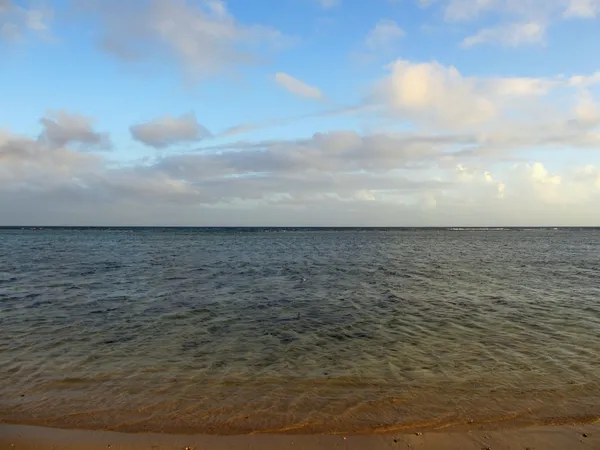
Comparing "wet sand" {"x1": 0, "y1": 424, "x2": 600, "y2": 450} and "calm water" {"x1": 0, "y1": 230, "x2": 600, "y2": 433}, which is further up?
"calm water" {"x1": 0, "y1": 230, "x2": 600, "y2": 433}

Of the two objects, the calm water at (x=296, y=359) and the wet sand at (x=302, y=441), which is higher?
the calm water at (x=296, y=359)

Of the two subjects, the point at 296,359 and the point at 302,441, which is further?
the point at 296,359

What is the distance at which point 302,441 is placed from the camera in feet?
25.1

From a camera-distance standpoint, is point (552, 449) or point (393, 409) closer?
point (552, 449)

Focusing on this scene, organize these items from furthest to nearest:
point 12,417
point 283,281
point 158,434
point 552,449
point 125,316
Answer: point 283,281
point 125,316
point 12,417
point 158,434
point 552,449

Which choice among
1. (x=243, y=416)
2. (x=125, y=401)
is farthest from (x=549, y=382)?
(x=125, y=401)

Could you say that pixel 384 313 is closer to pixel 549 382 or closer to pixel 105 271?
pixel 549 382

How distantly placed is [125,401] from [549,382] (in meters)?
10.1

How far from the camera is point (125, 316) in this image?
17.6m

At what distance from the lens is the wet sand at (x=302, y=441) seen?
24.4 feet

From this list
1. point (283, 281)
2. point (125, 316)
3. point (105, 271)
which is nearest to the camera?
point (125, 316)

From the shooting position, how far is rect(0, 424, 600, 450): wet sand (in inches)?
293

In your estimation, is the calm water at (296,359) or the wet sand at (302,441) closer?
the wet sand at (302,441)

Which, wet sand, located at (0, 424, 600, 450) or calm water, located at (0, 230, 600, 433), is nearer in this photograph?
wet sand, located at (0, 424, 600, 450)
